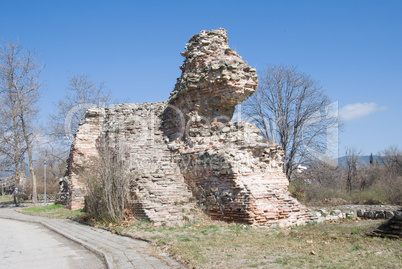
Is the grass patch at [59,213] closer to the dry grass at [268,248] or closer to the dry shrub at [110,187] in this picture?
the dry shrub at [110,187]

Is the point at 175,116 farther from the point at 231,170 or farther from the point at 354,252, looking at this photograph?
the point at 354,252

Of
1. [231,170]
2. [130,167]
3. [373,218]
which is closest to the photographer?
[231,170]

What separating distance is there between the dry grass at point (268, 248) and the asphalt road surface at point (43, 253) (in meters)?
1.30

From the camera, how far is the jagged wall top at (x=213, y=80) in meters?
12.4

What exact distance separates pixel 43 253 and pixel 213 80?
25.6 ft

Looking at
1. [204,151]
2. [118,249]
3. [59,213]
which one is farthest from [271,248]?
[59,213]

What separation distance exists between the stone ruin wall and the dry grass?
3.96ft

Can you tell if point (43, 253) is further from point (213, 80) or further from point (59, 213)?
point (59, 213)

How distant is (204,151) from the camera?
1161 cm

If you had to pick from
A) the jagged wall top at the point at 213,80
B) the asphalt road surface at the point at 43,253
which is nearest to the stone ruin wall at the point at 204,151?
the jagged wall top at the point at 213,80

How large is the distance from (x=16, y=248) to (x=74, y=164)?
30.4 ft

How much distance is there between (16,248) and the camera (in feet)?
26.3

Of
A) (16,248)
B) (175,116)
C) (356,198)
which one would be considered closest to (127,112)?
(175,116)

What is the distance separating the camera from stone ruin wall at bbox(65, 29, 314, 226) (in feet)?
33.4
